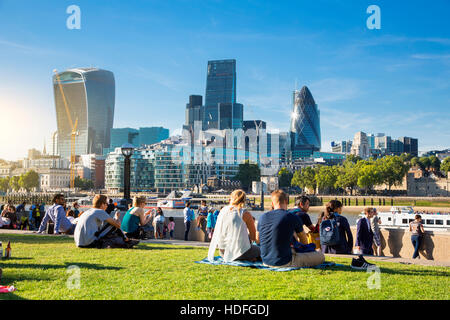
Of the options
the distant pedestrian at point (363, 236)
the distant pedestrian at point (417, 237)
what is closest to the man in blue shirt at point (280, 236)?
the distant pedestrian at point (363, 236)

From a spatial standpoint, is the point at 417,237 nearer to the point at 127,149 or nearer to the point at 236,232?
the point at 236,232

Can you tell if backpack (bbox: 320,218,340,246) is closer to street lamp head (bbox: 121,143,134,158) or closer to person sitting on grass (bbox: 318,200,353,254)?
person sitting on grass (bbox: 318,200,353,254)

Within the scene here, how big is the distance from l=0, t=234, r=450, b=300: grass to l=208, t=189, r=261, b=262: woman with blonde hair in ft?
1.64

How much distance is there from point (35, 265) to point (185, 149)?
180766 mm

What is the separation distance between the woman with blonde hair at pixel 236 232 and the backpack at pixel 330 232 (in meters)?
2.68

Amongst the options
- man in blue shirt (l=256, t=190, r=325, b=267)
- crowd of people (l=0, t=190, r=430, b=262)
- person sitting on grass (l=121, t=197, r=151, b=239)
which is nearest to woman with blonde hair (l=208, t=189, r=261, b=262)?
crowd of people (l=0, t=190, r=430, b=262)

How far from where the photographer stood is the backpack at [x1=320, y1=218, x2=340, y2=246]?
11.9 metres

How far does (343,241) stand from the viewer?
12.3m

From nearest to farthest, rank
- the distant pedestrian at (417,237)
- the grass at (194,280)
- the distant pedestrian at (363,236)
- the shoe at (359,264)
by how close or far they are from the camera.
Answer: the grass at (194,280)
the shoe at (359,264)
the distant pedestrian at (363,236)
the distant pedestrian at (417,237)

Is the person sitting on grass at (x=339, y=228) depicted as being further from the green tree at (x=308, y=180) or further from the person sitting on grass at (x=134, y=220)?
the green tree at (x=308, y=180)

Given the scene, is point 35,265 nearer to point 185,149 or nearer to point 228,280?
point 228,280

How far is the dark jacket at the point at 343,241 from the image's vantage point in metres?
12.0
